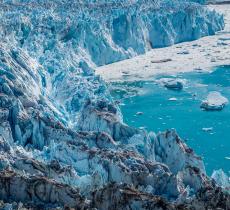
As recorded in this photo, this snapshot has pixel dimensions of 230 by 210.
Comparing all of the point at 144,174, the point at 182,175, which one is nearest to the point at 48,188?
the point at 144,174

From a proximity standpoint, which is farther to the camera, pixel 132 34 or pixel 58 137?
pixel 132 34

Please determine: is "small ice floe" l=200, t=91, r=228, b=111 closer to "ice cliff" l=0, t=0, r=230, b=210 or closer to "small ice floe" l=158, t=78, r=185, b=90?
"small ice floe" l=158, t=78, r=185, b=90

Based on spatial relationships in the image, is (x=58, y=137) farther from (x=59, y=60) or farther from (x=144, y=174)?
(x=59, y=60)

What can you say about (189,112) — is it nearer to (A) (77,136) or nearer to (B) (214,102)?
(B) (214,102)

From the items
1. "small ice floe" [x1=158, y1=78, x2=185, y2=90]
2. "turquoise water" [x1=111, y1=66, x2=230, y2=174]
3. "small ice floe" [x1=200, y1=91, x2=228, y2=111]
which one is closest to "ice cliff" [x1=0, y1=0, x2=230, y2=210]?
"turquoise water" [x1=111, y1=66, x2=230, y2=174]

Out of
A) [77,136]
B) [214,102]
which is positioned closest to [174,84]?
[214,102]

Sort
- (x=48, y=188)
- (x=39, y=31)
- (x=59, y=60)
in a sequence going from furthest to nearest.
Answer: (x=39, y=31), (x=59, y=60), (x=48, y=188)
